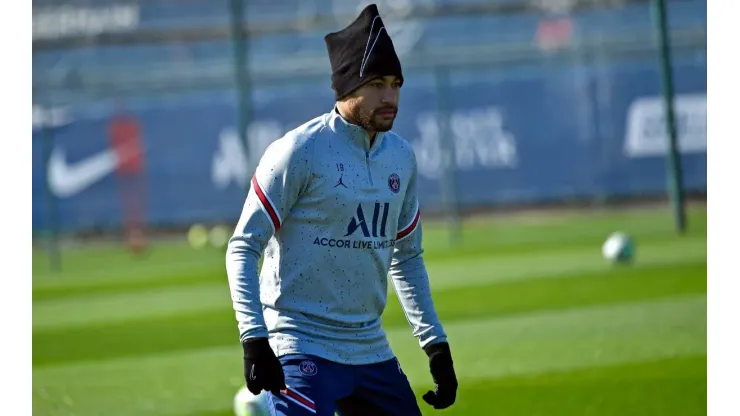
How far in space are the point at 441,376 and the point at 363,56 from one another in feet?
4.45

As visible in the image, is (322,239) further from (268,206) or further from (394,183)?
(394,183)

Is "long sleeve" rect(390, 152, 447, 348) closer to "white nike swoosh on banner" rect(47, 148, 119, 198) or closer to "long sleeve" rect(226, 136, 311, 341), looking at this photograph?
"long sleeve" rect(226, 136, 311, 341)

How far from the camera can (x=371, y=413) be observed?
529cm

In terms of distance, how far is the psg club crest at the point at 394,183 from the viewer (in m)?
5.39

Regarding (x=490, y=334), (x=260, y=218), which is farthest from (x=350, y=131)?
(x=490, y=334)

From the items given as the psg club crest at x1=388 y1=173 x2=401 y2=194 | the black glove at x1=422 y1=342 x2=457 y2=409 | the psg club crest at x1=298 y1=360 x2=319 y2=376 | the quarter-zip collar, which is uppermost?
the quarter-zip collar

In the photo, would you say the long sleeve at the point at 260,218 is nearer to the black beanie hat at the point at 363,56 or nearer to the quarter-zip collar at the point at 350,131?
the quarter-zip collar at the point at 350,131

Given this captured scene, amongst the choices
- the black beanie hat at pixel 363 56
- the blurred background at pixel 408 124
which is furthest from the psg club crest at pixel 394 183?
the blurred background at pixel 408 124

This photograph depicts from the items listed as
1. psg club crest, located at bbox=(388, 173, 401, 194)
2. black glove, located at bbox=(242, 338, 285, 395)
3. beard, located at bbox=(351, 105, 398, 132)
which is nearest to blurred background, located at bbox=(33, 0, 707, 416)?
psg club crest, located at bbox=(388, 173, 401, 194)

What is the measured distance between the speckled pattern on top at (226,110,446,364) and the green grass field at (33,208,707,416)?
3307 millimetres

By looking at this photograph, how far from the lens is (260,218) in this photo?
5062mm

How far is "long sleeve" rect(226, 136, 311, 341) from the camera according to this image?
4977 mm

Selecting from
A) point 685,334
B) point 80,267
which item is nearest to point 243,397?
point 685,334

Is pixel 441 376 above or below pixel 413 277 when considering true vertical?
below
